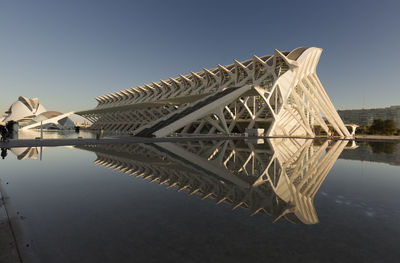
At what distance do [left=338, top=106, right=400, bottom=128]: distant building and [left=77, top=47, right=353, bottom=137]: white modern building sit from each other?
291ft

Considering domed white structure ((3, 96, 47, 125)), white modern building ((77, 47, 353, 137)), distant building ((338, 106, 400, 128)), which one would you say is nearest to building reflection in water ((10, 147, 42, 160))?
white modern building ((77, 47, 353, 137))

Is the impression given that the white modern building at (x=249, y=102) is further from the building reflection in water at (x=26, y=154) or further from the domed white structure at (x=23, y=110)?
the domed white structure at (x=23, y=110)

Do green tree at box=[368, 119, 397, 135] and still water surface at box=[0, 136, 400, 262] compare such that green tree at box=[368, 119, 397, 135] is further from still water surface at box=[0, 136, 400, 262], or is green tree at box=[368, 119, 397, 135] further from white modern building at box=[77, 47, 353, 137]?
still water surface at box=[0, 136, 400, 262]

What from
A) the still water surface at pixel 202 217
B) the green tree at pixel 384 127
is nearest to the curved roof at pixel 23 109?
the still water surface at pixel 202 217

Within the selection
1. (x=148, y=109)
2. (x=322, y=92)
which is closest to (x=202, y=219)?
(x=322, y=92)

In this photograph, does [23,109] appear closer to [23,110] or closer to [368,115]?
[23,110]

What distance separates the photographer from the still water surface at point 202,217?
232cm

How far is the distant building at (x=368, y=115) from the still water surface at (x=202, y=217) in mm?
132036

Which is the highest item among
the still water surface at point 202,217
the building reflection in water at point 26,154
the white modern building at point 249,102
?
the white modern building at point 249,102

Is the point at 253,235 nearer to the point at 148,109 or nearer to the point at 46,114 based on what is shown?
the point at 148,109

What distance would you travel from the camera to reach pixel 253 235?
2732mm

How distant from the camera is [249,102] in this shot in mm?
37781

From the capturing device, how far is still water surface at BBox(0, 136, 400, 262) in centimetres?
232

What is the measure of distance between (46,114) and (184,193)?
75629mm
